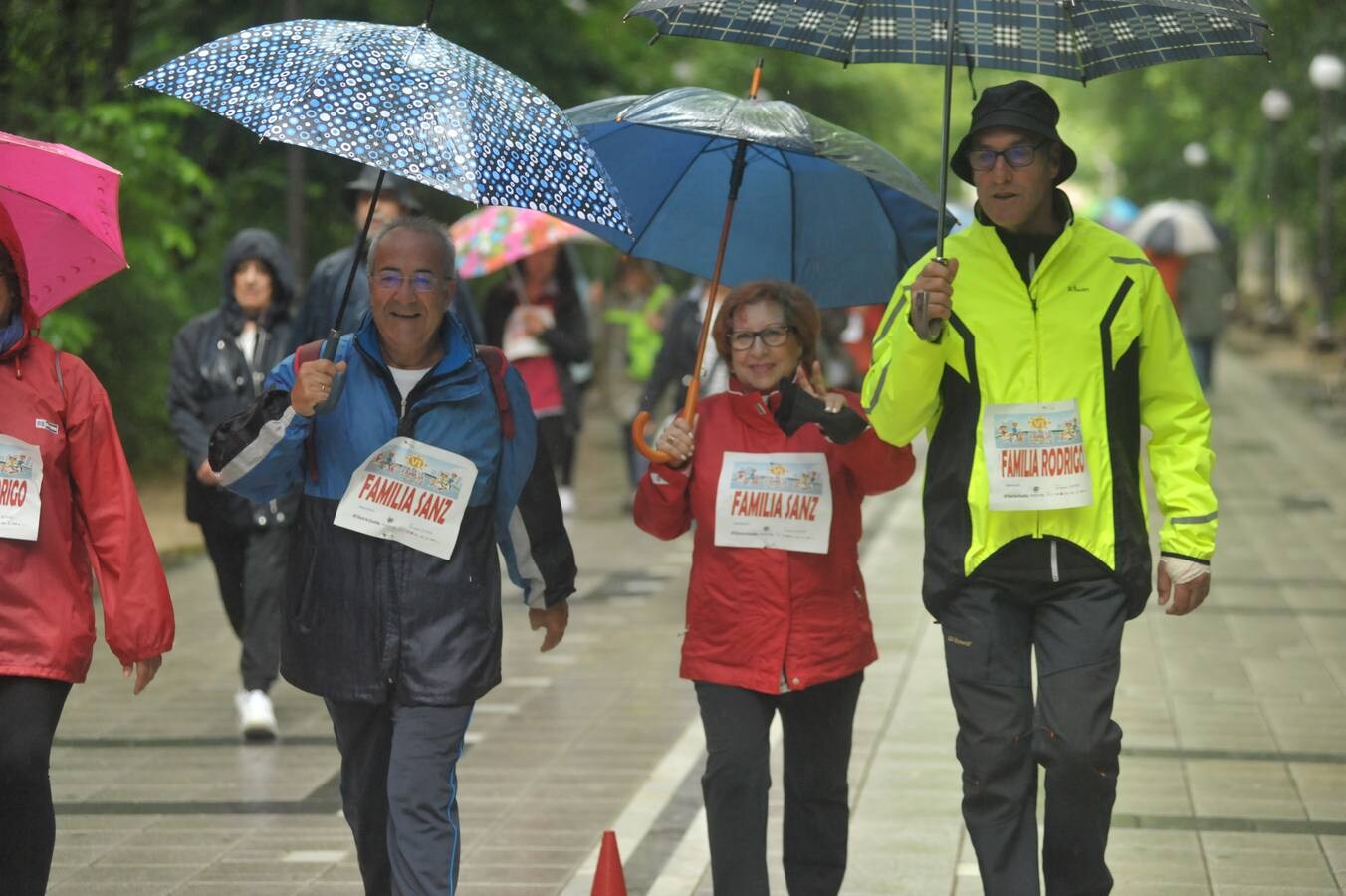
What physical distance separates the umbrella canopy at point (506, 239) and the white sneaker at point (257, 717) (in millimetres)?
3889

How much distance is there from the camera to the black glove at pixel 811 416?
5395mm

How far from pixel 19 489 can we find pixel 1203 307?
2214cm

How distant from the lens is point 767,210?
20.1ft

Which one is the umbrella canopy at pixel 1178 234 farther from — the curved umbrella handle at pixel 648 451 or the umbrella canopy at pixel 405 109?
the umbrella canopy at pixel 405 109

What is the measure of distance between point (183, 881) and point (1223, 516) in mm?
11322

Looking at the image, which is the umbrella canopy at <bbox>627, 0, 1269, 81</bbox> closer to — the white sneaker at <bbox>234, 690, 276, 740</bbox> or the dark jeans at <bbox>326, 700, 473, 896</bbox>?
the dark jeans at <bbox>326, 700, 473, 896</bbox>

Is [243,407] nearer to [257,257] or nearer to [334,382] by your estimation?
[257,257]

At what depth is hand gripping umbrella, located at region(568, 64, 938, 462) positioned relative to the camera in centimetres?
597

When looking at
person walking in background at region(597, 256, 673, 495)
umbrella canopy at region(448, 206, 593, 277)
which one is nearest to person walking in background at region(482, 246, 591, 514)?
umbrella canopy at region(448, 206, 593, 277)

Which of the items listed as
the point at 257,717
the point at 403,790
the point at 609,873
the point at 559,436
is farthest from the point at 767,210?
the point at 559,436

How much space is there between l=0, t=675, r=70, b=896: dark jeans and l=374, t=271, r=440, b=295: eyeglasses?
1.10 metres

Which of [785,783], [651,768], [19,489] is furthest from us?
[651,768]

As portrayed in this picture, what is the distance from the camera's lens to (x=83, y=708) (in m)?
9.46

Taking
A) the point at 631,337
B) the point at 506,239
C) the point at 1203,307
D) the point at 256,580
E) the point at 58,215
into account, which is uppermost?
the point at 58,215
